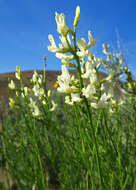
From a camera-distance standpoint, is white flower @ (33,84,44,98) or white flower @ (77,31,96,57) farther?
white flower @ (33,84,44,98)

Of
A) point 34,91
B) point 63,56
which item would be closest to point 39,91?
Result: point 34,91

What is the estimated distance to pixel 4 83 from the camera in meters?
7.35

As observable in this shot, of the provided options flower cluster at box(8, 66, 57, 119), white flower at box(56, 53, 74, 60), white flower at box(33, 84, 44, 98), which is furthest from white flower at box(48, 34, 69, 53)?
white flower at box(33, 84, 44, 98)

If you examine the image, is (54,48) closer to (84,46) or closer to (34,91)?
(84,46)

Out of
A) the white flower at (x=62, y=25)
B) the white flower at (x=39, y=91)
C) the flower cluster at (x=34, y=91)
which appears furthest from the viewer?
the white flower at (x=39, y=91)

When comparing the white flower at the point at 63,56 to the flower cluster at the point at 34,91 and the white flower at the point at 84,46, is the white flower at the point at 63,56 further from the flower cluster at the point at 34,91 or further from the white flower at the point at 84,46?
the flower cluster at the point at 34,91

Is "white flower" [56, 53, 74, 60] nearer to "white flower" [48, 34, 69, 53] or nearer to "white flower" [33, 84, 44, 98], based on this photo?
"white flower" [48, 34, 69, 53]

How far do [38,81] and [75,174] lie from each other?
659 millimetres

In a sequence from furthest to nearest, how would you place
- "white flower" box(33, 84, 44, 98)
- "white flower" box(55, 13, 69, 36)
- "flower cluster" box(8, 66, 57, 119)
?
"white flower" box(33, 84, 44, 98)
"flower cluster" box(8, 66, 57, 119)
"white flower" box(55, 13, 69, 36)

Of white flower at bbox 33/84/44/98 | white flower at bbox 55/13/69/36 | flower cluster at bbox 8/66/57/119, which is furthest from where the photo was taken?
white flower at bbox 33/84/44/98

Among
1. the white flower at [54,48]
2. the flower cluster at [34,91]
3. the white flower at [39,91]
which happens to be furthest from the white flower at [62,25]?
the white flower at [39,91]

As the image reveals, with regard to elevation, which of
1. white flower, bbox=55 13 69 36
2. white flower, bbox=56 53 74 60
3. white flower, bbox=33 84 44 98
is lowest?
white flower, bbox=33 84 44 98

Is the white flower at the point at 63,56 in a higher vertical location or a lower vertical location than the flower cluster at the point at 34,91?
higher

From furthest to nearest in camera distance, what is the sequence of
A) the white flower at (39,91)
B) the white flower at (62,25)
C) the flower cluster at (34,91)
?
the white flower at (39,91)
the flower cluster at (34,91)
the white flower at (62,25)
